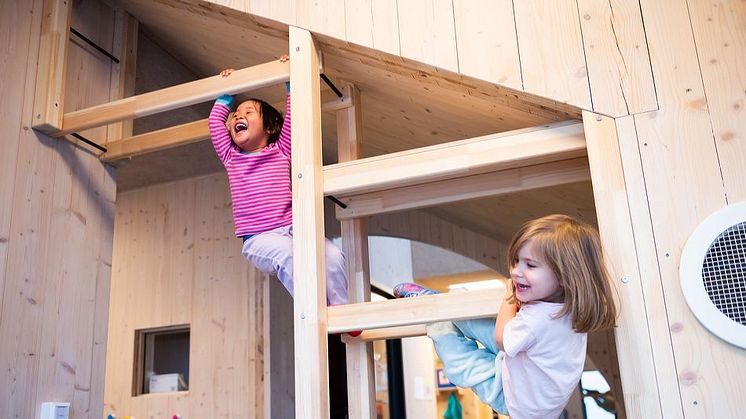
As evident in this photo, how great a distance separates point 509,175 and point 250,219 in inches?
38.4

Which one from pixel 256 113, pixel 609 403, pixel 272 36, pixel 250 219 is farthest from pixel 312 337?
pixel 609 403

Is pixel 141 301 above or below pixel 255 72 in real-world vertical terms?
below

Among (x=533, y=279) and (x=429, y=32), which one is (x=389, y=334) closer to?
(x=533, y=279)

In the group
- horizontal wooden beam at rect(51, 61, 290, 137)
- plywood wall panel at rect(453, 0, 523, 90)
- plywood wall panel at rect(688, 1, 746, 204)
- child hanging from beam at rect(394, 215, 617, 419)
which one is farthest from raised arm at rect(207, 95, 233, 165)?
plywood wall panel at rect(688, 1, 746, 204)

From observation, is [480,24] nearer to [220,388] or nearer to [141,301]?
[220,388]

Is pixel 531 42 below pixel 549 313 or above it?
above

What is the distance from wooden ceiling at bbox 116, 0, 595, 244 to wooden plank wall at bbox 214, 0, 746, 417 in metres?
0.09

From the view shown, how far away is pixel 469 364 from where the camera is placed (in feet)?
6.97

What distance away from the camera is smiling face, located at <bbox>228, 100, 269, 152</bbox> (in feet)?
9.39

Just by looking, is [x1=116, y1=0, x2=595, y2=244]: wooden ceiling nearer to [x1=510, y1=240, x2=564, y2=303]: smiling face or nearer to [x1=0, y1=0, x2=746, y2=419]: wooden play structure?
[x1=0, y1=0, x2=746, y2=419]: wooden play structure

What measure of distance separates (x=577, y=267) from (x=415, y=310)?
0.51m

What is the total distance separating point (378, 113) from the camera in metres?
3.27

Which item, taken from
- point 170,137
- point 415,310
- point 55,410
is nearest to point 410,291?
point 415,310

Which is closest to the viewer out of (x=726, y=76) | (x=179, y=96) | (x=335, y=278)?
(x=726, y=76)
